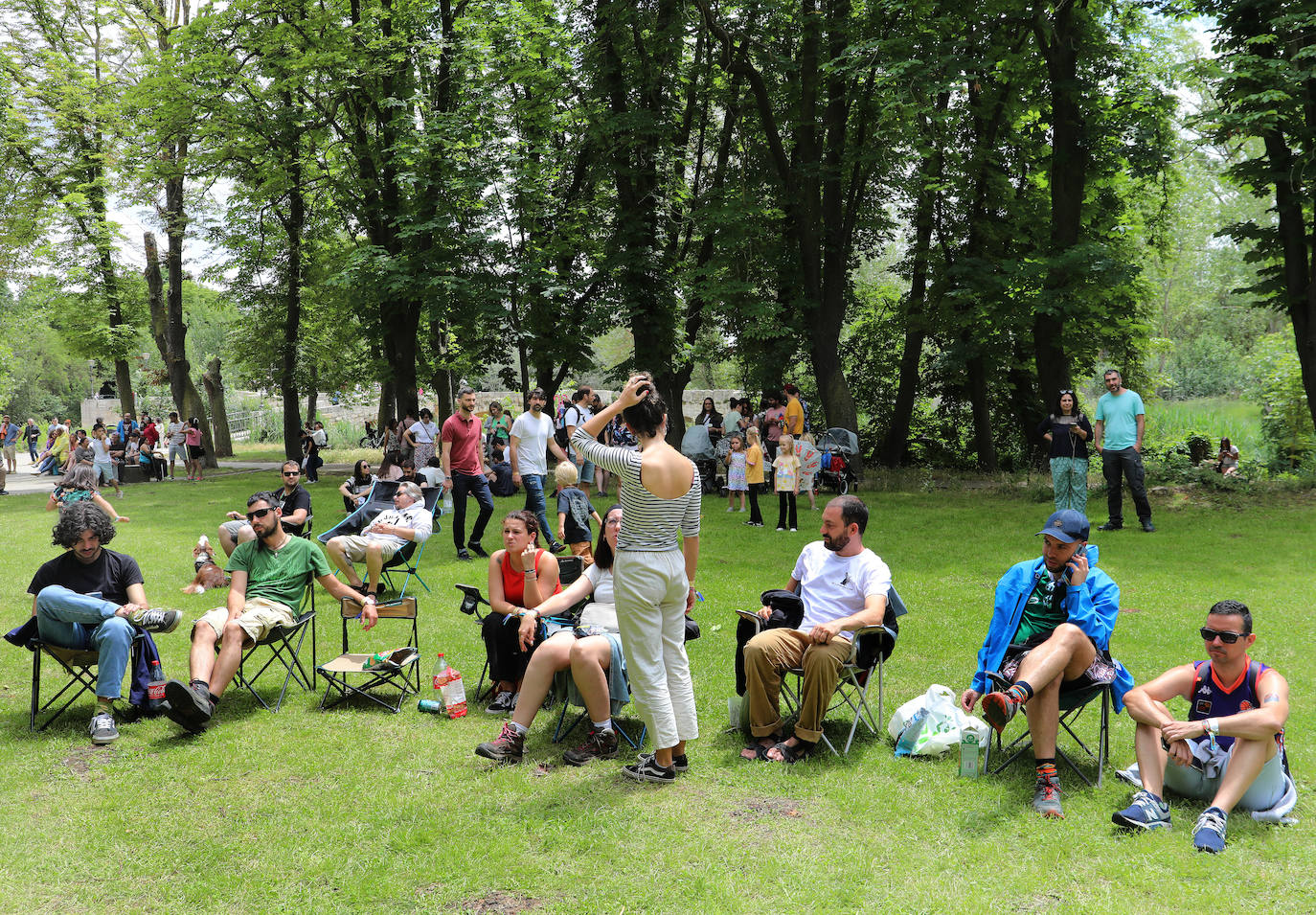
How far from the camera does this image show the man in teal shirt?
1105cm

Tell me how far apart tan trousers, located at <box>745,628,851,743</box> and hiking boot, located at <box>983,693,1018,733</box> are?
85 cm

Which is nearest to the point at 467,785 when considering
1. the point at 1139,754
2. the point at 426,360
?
the point at 1139,754

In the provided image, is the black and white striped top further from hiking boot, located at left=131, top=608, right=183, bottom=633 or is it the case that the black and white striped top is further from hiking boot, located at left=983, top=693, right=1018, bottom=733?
hiking boot, located at left=131, top=608, right=183, bottom=633

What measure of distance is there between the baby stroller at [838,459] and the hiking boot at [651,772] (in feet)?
37.2

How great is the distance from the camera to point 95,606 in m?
5.30

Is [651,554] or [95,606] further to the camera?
[95,606]

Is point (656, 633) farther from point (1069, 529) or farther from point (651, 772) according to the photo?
point (1069, 529)

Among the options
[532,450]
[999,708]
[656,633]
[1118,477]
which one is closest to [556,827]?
[656,633]

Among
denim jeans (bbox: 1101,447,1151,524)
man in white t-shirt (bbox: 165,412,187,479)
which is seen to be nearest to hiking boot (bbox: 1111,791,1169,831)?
denim jeans (bbox: 1101,447,1151,524)

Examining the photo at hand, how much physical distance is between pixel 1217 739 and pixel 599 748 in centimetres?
288

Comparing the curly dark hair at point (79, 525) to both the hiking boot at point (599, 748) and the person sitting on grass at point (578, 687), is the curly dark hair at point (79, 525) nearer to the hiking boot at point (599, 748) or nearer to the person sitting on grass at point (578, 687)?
the person sitting on grass at point (578, 687)

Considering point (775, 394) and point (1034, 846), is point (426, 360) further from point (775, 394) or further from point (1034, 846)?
point (1034, 846)

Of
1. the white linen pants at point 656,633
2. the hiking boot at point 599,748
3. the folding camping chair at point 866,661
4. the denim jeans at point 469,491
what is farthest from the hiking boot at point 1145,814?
the denim jeans at point 469,491

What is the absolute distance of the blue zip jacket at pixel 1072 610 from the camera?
4.54 metres
